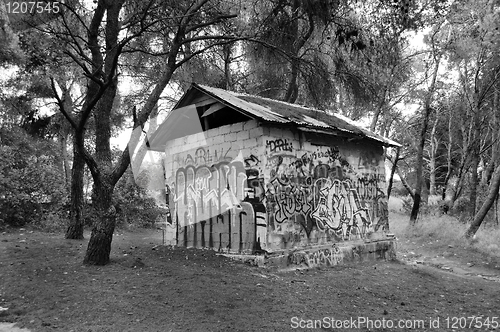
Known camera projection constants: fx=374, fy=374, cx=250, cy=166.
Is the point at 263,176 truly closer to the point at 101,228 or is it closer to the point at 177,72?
the point at 101,228

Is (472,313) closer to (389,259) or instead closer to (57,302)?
(389,259)

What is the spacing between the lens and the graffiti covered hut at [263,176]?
8734mm

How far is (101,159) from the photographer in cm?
836

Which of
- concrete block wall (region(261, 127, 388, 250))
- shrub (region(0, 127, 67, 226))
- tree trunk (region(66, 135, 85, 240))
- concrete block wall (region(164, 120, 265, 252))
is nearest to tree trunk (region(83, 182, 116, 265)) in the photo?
concrete block wall (region(164, 120, 265, 252))

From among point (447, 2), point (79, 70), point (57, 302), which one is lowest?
point (57, 302)

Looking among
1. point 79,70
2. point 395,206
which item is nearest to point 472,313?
point 79,70

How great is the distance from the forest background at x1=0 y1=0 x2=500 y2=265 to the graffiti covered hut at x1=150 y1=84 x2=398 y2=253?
1.19 meters

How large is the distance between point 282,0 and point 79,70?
19.2 feet

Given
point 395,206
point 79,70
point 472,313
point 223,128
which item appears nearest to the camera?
point 472,313

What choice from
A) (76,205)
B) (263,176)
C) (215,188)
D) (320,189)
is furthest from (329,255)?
(76,205)

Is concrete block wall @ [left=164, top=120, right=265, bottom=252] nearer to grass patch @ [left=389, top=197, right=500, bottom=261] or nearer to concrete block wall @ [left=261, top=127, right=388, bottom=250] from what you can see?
concrete block wall @ [left=261, top=127, right=388, bottom=250]

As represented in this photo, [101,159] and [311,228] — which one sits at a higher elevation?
[101,159]

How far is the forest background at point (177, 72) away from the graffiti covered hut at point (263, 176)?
3.91 ft

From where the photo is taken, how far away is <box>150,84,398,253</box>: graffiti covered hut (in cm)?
873
